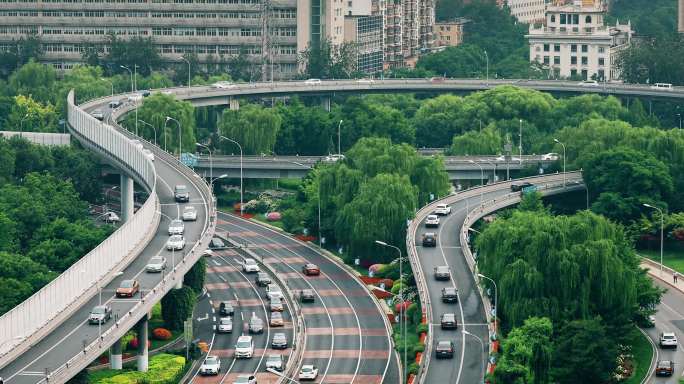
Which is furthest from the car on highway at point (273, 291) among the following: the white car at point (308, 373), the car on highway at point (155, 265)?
the white car at point (308, 373)

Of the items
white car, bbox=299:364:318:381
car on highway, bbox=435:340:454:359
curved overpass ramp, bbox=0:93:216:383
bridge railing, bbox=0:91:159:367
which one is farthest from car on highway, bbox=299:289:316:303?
car on highway, bbox=435:340:454:359

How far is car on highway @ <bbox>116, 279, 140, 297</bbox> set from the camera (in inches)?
6176

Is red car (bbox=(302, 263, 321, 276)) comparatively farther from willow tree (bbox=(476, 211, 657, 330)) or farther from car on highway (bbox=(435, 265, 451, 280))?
willow tree (bbox=(476, 211, 657, 330))

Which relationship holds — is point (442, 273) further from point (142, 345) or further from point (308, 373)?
point (142, 345)

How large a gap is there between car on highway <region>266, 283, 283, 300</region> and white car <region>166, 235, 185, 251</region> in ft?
41.1

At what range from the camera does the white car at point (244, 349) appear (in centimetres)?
16425

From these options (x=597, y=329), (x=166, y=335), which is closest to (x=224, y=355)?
(x=166, y=335)

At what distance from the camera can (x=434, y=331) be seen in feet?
528

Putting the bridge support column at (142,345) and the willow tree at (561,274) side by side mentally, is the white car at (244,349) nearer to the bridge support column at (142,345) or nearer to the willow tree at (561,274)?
the bridge support column at (142,345)

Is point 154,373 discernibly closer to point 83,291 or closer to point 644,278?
point 83,291

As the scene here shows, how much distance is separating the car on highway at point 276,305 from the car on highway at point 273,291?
3.47 ft

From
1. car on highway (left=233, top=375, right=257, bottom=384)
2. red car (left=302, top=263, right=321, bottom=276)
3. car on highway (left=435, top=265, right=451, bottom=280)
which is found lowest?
car on highway (left=233, top=375, right=257, bottom=384)

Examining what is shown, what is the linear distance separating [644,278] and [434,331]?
81.3ft

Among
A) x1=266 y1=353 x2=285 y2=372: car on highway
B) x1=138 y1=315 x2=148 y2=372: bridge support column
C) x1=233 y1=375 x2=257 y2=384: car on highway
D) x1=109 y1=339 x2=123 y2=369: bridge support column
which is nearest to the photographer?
x1=233 y1=375 x2=257 y2=384: car on highway
